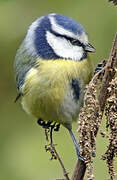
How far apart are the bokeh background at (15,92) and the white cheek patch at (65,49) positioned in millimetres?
490

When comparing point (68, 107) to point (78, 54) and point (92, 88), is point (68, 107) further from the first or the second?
point (92, 88)

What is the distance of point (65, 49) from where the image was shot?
2.26 m

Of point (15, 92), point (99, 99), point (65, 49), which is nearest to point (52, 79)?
point (65, 49)

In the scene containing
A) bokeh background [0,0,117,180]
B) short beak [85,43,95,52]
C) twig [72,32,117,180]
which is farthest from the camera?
bokeh background [0,0,117,180]

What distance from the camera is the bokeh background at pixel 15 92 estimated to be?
2.70m

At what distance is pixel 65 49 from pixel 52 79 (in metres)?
0.16

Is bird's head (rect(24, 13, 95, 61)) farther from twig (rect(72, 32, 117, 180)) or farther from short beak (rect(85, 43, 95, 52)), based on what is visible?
twig (rect(72, 32, 117, 180))

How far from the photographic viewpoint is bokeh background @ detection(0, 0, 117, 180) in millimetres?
2695

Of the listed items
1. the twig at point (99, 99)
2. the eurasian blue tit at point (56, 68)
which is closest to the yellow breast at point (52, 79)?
the eurasian blue tit at point (56, 68)

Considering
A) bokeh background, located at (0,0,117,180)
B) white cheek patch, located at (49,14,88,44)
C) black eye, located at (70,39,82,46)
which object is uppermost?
white cheek patch, located at (49,14,88,44)

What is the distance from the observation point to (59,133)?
2.77m

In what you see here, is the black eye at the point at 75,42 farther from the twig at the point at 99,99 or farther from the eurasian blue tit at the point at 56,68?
the twig at the point at 99,99

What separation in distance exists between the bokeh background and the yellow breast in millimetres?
407

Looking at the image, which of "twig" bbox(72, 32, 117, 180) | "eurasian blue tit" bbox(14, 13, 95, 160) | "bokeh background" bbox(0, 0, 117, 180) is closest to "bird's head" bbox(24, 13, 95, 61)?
"eurasian blue tit" bbox(14, 13, 95, 160)
